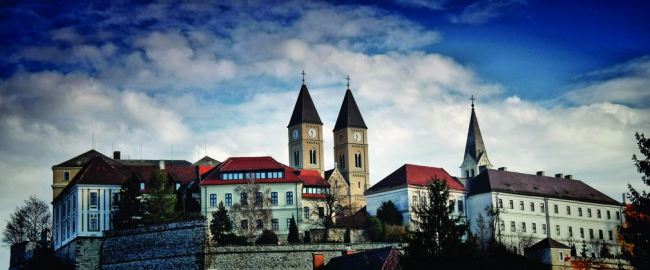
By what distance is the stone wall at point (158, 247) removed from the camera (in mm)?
53062

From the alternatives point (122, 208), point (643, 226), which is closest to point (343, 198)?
point (122, 208)

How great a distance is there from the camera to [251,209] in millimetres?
75688

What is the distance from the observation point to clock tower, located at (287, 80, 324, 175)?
113m

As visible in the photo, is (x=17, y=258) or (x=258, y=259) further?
(x=17, y=258)

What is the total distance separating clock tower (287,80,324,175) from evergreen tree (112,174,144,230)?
1825 inches

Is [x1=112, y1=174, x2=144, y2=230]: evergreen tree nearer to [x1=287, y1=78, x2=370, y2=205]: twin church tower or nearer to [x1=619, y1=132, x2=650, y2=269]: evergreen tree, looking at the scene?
[x1=619, y1=132, x2=650, y2=269]: evergreen tree

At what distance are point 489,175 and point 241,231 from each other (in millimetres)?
28484

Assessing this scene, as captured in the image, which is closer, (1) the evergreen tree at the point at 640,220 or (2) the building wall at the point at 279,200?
(1) the evergreen tree at the point at 640,220

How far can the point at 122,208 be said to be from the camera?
6562 cm

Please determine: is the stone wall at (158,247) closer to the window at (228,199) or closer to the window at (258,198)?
the window at (228,199)

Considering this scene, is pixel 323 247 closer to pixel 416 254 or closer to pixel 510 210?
pixel 416 254

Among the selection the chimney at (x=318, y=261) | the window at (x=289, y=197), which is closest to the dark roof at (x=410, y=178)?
the window at (x=289, y=197)

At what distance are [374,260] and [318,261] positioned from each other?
23.8 feet

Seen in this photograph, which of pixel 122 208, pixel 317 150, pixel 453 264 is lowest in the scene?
pixel 453 264
